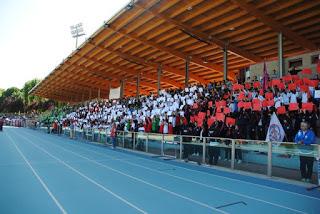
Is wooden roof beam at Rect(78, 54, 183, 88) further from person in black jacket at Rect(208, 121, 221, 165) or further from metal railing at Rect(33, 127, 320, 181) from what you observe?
person in black jacket at Rect(208, 121, 221, 165)

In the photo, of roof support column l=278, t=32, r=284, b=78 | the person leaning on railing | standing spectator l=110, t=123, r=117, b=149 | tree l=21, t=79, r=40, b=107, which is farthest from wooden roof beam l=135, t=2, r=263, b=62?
tree l=21, t=79, r=40, b=107

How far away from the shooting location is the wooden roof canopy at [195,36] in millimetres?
15352

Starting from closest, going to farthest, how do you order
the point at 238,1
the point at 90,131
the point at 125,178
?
1. the point at 125,178
2. the point at 238,1
3. the point at 90,131

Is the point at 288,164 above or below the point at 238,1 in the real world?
below

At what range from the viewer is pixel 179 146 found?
12.9 metres

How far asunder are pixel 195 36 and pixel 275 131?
10208 mm

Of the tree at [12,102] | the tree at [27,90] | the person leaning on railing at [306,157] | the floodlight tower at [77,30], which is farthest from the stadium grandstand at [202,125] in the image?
the tree at [12,102]

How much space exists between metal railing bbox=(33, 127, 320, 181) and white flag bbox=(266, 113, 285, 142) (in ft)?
4.47

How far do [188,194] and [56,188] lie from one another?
299 cm

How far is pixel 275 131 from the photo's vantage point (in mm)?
10305

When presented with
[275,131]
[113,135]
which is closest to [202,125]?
[275,131]

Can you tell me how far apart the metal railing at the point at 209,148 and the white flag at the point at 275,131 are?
136 centimetres

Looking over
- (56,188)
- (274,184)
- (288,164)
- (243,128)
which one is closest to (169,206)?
(56,188)

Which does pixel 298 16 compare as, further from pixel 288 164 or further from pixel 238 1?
pixel 288 164
